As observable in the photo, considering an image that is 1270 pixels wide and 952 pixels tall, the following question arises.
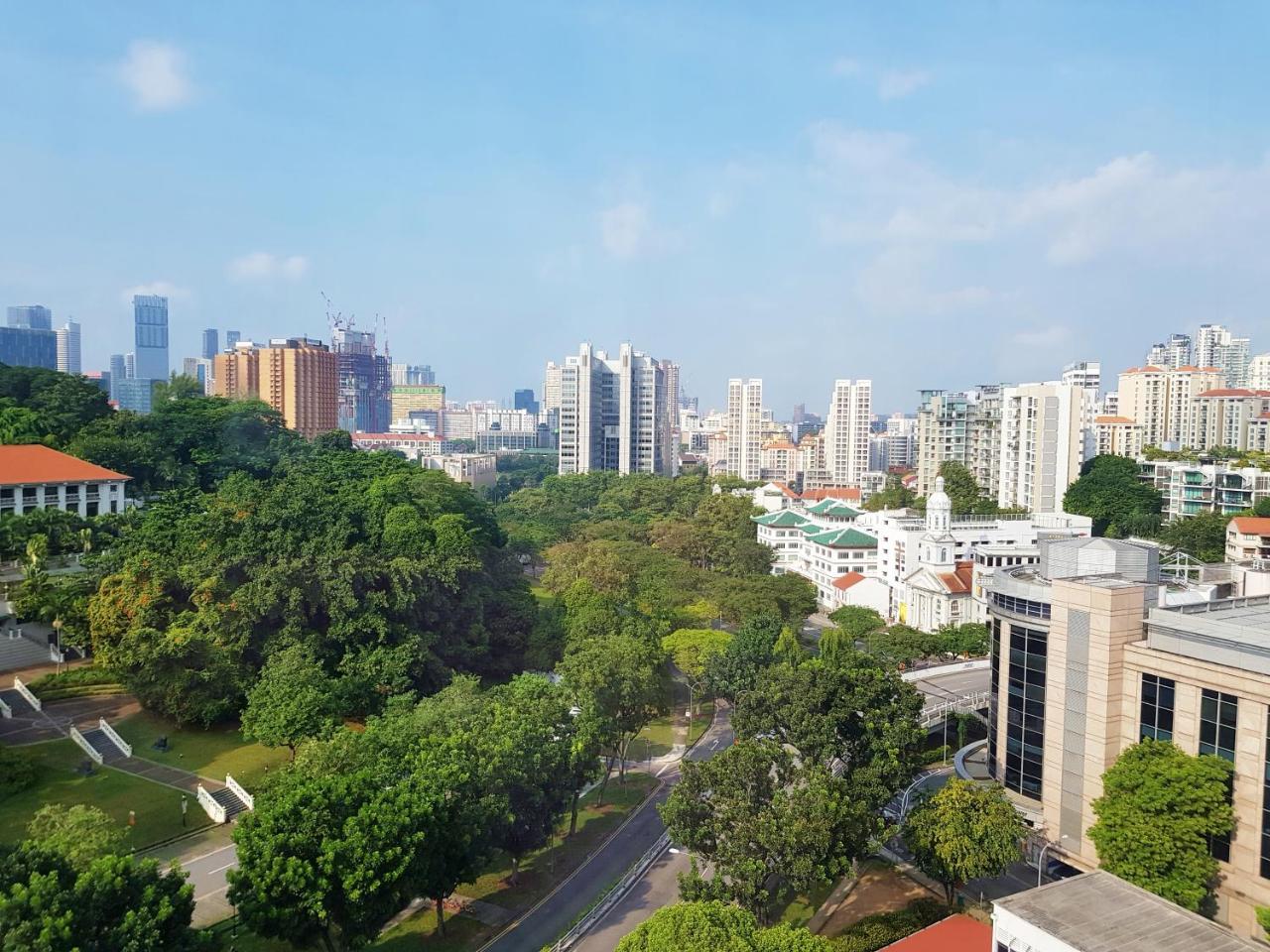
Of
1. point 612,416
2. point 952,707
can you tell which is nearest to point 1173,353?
point 612,416

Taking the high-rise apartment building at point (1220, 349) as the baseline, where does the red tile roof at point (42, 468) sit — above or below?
below

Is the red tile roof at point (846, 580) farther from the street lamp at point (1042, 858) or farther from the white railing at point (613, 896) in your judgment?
the street lamp at point (1042, 858)

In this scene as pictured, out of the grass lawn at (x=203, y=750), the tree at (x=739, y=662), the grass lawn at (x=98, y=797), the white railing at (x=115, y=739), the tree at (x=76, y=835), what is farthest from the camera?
the tree at (x=739, y=662)

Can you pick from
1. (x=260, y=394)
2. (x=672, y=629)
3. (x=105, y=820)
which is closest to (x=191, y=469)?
(x=672, y=629)

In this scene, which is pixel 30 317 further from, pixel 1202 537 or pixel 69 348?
pixel 1202 537

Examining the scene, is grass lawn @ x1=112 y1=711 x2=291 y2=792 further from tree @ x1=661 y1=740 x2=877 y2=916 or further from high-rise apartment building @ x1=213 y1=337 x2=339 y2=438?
high-rise apartment building @ x1=213 y1=337 x2=339 y2=438

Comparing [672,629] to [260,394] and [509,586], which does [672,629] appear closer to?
[509,586]

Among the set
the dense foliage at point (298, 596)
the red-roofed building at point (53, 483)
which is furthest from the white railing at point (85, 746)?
the red-roofed building at point (53, 483)
